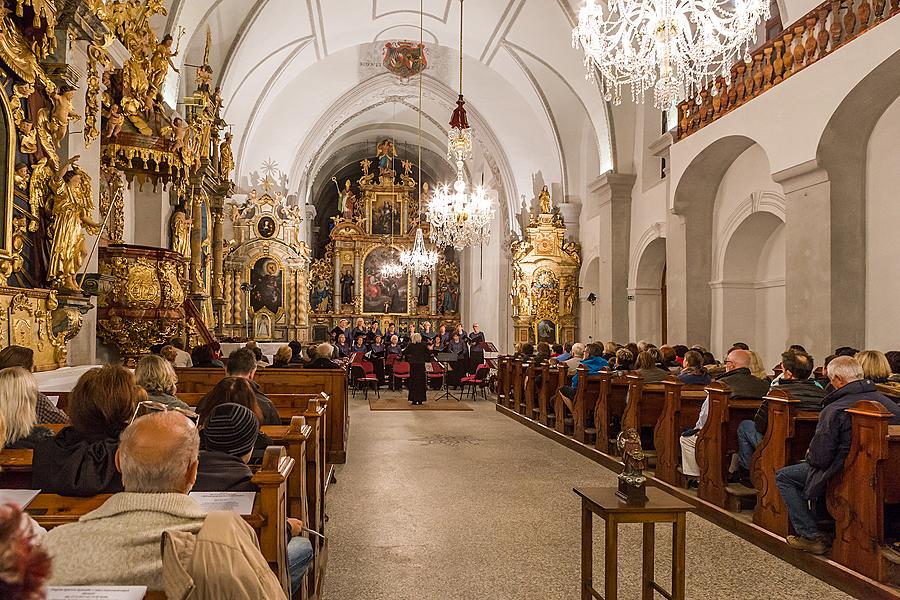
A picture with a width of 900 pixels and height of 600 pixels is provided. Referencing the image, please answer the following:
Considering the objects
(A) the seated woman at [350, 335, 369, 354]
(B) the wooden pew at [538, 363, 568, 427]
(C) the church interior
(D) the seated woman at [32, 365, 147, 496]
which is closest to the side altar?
(C) the church interior

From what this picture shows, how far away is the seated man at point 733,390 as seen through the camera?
560 cm

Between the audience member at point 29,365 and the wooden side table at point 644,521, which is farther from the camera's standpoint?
the audience member at point 29,365

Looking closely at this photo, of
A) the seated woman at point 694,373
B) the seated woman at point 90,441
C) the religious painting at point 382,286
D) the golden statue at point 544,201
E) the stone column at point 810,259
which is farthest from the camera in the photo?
the religious painting at point 382,286

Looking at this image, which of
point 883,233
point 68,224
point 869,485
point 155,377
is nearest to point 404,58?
point 883,233

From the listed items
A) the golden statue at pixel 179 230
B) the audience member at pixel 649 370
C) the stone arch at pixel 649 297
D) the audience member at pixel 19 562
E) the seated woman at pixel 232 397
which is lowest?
the audience member at pixel 649 370

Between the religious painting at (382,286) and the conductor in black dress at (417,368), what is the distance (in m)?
12.3

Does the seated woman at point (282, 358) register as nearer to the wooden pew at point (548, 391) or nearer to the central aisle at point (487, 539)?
the central aisle at point (487, 539)

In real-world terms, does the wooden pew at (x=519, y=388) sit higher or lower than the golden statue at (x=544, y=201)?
lower

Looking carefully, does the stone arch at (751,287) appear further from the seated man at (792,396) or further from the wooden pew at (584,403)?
the seated man at (792,396)

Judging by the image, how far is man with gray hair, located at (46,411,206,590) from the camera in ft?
5.51

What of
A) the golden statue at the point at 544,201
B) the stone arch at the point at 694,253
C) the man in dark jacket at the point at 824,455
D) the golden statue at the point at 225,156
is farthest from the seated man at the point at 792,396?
the golden statue at the point at 544,201

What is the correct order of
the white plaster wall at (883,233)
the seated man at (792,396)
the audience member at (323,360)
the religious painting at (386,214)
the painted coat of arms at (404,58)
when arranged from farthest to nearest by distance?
the religious painting at (386,214)
the painted coat of arms at (404,58)
the audience member at (323,360)
the white plaster wall at (883,233)
the seated man at (792,396)

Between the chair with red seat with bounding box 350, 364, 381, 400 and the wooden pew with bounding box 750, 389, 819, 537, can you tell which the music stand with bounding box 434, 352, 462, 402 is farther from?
the wooden pew with bounding box 750, 389, 819, 537

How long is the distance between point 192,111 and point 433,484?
7735mm
